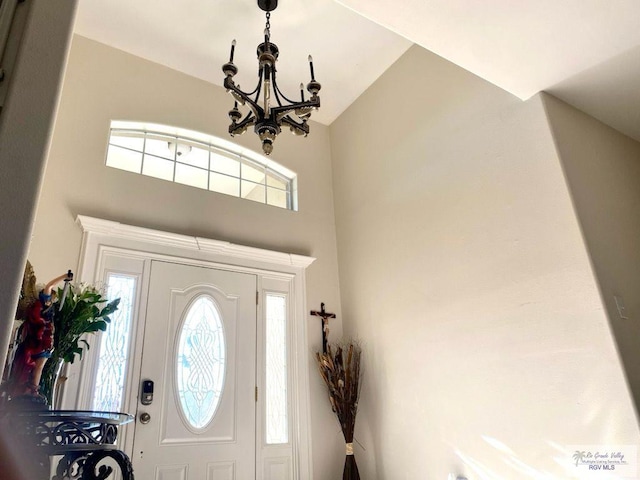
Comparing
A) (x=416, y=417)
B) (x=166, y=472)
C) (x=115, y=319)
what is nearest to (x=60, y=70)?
(x=115, y=319)

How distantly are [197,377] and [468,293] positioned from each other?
2.11 meters

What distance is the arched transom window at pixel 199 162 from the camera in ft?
12.7

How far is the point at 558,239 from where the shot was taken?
8.67 feet

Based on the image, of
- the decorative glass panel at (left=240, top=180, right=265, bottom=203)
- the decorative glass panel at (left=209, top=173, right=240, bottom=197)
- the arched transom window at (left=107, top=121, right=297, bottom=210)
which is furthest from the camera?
the decorative glass panel at (left=240, top=180, right=265, bottom=203)

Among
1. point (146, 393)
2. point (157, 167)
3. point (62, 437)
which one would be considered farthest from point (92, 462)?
point (157, 167)

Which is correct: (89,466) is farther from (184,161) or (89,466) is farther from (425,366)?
(184,161)

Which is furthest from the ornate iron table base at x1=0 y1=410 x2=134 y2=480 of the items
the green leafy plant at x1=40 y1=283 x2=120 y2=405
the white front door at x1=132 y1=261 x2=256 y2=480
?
the white front door at x1=132 y1=261 x2=256 y2=480

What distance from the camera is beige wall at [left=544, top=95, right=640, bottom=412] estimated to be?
2.46 metres

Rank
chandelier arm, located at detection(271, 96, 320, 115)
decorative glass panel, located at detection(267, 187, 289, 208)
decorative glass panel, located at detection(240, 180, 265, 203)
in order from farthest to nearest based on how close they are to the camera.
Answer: decorative glass panel, located at detection(267, 187, 289, 208), decorative glass panel, located at detection(240, 180, 265, 203), chandelier arm, located at detection(271, 96, 320, 115)

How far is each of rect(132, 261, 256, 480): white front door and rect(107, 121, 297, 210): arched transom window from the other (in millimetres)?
916

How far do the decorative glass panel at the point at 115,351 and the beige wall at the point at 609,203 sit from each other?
3.07 m

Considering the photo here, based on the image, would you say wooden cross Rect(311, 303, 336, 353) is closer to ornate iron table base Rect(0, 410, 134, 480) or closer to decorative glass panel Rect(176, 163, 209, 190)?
decorative glass panel Rect(176, 163, 209, 190)

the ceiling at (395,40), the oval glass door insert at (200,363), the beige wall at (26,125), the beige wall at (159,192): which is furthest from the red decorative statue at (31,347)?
the ceiling at (395,40)

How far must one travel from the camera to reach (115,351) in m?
3.16
